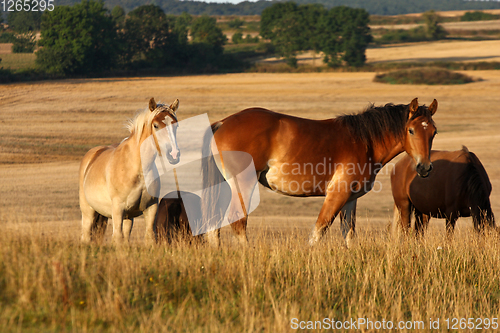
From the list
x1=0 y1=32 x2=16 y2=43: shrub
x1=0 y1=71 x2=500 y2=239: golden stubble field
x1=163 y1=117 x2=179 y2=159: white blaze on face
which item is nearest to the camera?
x1=163 y1=117 x2=179 y2=159: white blaze on face

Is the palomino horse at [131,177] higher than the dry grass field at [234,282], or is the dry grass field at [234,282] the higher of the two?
the palomino horse at [131,177]

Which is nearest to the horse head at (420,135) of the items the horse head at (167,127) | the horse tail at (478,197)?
the horse tail at (478,197)

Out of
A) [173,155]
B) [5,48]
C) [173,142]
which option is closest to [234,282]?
[173,155]

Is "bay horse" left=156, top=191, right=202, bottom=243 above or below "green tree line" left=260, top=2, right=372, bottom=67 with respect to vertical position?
below

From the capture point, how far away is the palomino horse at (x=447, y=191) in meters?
7.59

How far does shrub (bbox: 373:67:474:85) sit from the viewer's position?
33000 mm

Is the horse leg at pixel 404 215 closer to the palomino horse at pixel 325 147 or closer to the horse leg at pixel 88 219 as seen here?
the palomino horse at pixel 325 147

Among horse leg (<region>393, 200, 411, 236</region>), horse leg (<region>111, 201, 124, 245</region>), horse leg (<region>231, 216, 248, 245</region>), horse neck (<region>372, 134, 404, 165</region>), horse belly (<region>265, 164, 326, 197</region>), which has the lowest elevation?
horse leg (<region>393, 200, 411, 236</region>)

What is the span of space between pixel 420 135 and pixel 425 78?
98.6 ft

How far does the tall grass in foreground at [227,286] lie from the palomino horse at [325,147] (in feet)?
2.40

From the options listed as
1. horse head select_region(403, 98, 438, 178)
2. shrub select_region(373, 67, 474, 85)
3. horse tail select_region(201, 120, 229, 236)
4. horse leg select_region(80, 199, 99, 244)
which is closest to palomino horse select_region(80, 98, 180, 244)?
horse leg select_region(80, 199, 99, 244)

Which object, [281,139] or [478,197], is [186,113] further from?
[281,139]

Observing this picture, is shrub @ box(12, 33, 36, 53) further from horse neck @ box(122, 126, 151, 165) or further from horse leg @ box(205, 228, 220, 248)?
horse leg @ box(205, 228, 220, 248)

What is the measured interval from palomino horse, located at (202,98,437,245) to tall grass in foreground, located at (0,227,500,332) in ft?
2.40
